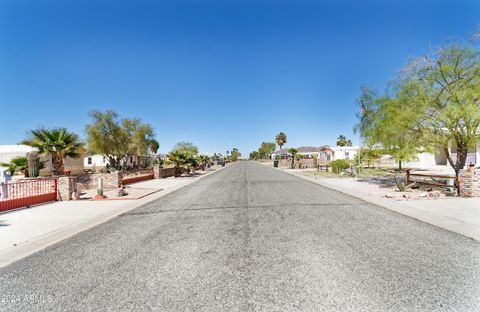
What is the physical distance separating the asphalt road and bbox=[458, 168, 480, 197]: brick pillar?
245 inches

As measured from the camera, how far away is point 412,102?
43.1 feet

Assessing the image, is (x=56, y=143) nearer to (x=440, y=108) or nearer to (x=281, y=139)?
(x=440, y=108)

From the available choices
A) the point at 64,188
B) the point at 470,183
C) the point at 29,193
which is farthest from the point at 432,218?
the point at 29,193

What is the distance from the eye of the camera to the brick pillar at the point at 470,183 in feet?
35.1

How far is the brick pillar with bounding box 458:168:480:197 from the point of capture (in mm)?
10688

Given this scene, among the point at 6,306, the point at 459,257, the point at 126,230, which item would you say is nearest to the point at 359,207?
the point at 459,257

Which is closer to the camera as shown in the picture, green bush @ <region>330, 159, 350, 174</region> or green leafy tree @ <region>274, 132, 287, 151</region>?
green bush @ <region>330, 159, 350, 174</region>

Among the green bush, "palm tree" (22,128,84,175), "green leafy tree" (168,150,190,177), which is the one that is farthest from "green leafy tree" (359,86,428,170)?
"palm tree" (22,128,84,175)

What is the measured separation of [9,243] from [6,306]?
11.4 ft

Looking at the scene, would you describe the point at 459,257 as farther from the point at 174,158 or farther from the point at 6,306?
the point at 174,158

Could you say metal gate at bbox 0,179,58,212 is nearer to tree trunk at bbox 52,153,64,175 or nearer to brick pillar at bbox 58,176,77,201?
brick pillar at bbox 58,176,77,201

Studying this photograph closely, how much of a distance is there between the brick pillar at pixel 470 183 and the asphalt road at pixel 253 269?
6232 mm

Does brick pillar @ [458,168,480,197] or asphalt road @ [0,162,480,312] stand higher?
brick pillar @ [458,168,480,197]

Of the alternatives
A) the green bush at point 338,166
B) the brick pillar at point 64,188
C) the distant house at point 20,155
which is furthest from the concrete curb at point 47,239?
the distant house at point 20,155
